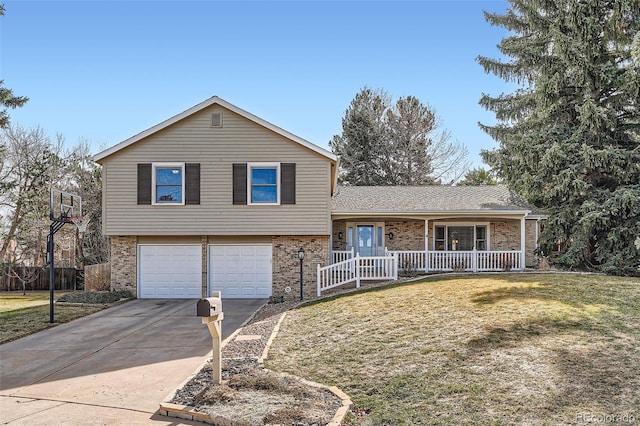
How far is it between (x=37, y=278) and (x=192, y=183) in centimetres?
1274

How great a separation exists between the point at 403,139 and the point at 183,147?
22204 millimetres

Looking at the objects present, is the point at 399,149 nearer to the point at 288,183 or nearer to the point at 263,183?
the point at 288,183

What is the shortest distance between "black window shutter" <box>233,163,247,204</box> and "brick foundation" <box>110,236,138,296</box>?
408cm

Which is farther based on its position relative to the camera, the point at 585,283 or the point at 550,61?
the point at 550,61

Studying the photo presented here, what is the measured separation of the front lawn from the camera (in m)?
4.74

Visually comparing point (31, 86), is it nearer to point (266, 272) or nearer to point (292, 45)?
point (292, 45)

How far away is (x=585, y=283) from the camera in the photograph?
11.5 meters

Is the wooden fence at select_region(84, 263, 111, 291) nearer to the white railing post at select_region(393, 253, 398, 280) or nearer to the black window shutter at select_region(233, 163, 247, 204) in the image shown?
the black window shutter at select_region(233, 163, 247, 204)

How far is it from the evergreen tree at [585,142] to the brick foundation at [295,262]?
25.1 feet

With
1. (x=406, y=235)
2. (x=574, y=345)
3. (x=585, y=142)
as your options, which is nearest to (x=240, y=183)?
(x=406, y=235)

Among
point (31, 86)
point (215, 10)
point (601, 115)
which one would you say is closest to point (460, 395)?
point (215, 10)

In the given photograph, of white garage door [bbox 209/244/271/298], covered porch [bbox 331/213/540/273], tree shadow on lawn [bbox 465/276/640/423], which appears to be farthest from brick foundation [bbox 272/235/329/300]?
tree shadow on lawn [bbox 465/276/640/423]

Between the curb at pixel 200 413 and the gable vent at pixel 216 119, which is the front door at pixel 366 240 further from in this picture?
the curb at pixel 200 413

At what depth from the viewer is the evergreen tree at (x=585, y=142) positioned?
14.3 metres
